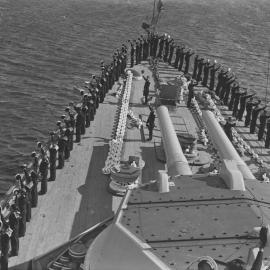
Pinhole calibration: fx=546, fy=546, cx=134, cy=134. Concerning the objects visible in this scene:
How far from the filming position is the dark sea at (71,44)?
87.1 ft

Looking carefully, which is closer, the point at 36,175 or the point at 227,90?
the point at 36,175

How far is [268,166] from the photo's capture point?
50.7ft

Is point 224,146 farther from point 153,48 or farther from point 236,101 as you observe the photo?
point 153,48

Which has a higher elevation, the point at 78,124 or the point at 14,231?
the point at 78,124

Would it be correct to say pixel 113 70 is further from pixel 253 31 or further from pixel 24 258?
pixel 253 31

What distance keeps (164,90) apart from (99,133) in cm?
333

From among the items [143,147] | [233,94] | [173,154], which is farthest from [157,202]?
[233,94]

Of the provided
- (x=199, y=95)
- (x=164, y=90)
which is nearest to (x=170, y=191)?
(x=164, y=90)

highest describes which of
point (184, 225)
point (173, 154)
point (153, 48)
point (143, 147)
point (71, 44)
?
point (173, 154)

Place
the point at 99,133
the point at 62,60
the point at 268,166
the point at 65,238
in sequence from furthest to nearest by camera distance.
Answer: the point at 62,60 < the point at 99,133 < the point at 268,166 < the point at 65,238

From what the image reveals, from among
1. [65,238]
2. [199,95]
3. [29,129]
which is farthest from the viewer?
[29,129]

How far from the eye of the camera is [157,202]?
29.3ft

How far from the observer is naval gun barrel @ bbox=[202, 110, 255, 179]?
33.9 ft

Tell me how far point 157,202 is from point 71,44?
3707 centimetres
